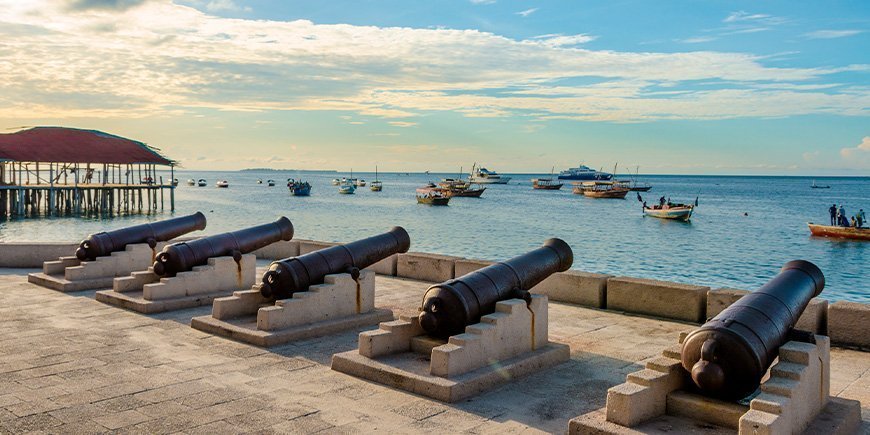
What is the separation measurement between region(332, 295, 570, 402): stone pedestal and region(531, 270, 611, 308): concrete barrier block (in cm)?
297

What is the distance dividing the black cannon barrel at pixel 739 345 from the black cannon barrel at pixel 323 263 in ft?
16.0

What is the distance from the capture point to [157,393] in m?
6.45

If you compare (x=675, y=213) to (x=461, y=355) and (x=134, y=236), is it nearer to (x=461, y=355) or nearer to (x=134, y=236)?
(x=134, y=236)

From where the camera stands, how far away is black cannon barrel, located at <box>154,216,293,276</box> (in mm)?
10742

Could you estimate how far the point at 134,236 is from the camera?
1285 centimetres

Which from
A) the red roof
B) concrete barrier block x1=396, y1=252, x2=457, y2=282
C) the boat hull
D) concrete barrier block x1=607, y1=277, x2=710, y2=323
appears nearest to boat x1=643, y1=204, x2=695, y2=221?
the boat hull

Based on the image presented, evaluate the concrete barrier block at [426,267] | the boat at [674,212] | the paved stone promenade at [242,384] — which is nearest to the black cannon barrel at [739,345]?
the paved stone promenade at [242,384]

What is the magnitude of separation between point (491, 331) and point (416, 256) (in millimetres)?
6356

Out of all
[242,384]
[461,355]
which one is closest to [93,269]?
[242,384]

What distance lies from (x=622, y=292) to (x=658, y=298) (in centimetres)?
53

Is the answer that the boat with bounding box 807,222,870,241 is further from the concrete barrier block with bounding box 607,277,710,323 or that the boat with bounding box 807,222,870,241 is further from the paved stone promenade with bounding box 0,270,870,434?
the paved stone promenade with bounding box 0,270,870,434

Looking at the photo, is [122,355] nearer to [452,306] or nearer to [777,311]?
[452,306]

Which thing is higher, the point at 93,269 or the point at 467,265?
the point at 467,265

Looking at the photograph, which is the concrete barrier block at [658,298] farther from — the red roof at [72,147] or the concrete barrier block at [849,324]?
the red roof at [72,147]
